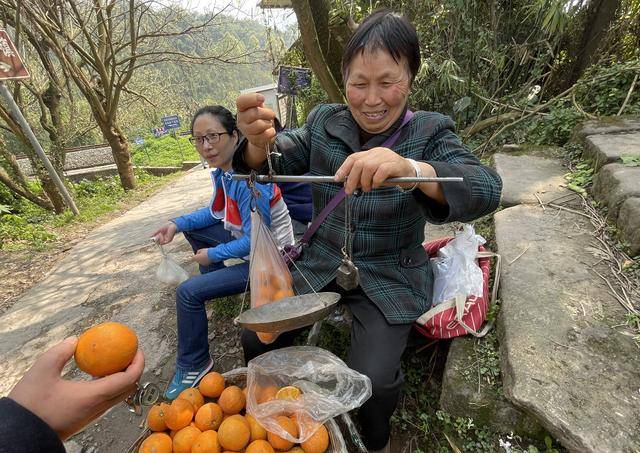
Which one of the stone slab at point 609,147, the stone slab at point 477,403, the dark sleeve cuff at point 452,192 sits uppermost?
the dark sleeve cuff at point 452,192

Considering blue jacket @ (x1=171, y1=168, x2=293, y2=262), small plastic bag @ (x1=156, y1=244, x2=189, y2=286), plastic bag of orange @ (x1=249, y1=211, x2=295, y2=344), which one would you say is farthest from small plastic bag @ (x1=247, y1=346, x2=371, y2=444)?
small plastic bag @ (x1=156, y1=244, x2=189, y2=286)

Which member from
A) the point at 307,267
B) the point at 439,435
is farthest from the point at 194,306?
the point at 439,435

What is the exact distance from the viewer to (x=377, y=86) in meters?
1.42

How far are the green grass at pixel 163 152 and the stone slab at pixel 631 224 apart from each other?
65.2ft

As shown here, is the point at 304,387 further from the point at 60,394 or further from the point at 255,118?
the point at 255,118

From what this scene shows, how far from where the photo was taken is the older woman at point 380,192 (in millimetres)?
1343

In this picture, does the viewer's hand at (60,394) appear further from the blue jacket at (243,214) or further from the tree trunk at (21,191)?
the tree trunk at (21,191)

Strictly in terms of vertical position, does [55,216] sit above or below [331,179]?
below

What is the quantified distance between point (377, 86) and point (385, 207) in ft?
1.73

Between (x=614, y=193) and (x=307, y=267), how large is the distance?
77.1 inches

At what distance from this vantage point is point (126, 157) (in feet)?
30.3

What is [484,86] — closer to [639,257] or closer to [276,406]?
[639,257]

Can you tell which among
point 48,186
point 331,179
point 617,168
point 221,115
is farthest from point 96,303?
point 48,186

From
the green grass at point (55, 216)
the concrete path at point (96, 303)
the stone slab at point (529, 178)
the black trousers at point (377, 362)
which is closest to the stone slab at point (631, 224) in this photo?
the stone slab at point (529, 178)
